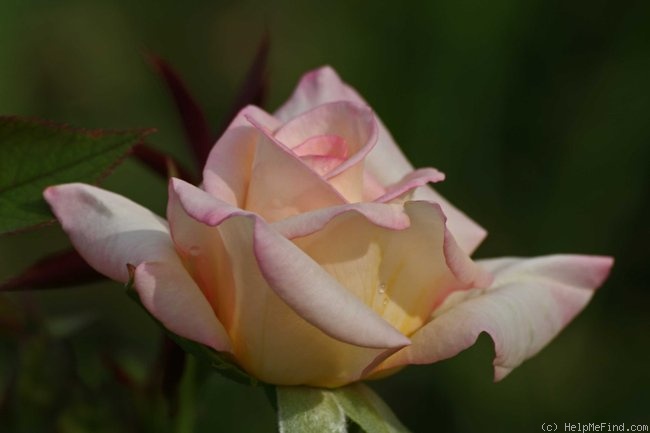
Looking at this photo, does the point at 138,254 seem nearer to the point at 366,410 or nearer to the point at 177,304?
the point at 177,304

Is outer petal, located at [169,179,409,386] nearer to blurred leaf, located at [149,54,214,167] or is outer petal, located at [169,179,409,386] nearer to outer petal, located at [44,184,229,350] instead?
outer petal, located at [44,184,229,350]

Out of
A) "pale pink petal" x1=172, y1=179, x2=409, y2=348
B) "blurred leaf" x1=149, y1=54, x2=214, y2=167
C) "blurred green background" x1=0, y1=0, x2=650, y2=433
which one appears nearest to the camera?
"pale pink petal" x1=172, y1=179, x2=409, y2=348

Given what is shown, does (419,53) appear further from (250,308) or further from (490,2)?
(250,308)

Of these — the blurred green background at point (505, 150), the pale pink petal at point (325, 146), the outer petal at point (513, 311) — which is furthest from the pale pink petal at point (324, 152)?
the blurred green background at point (505, 150)

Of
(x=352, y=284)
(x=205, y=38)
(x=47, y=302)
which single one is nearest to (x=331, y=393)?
(x=352, y=284)

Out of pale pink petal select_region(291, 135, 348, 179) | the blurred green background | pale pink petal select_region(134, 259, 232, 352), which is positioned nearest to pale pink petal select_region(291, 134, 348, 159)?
pale pink petal select_region(291, 135, 348, 179)

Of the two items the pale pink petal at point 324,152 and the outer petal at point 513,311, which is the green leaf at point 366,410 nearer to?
the outer petal at point 513,311

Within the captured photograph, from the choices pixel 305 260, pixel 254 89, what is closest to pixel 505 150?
pixel 254 89
